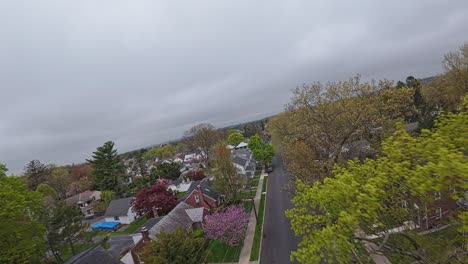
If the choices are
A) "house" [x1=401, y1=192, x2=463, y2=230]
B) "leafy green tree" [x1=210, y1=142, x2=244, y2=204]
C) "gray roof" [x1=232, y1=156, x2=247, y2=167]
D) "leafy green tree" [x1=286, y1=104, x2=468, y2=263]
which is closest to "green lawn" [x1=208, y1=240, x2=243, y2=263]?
"leafy green tree" [x1=210, y1=142, x2=244, y2=204]

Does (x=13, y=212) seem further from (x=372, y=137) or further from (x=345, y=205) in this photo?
(x=372, y=137)

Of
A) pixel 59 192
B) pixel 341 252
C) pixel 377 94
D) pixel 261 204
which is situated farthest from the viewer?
pixel 59 192

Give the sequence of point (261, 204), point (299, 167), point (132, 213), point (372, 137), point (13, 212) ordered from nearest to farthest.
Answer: point (13, 212) < point (372, 137) < point (299, 167) < point (261, 204) < point (132, 213)

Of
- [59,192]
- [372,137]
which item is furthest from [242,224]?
[59,192]

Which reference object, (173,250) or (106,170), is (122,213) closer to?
(106,170)

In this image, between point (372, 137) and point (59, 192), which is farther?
point (59, 192)

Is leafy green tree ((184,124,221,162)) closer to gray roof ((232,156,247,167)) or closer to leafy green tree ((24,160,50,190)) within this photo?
gray roof ((232,156,247,167))

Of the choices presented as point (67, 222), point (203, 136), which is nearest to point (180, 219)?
point (67, 222)
